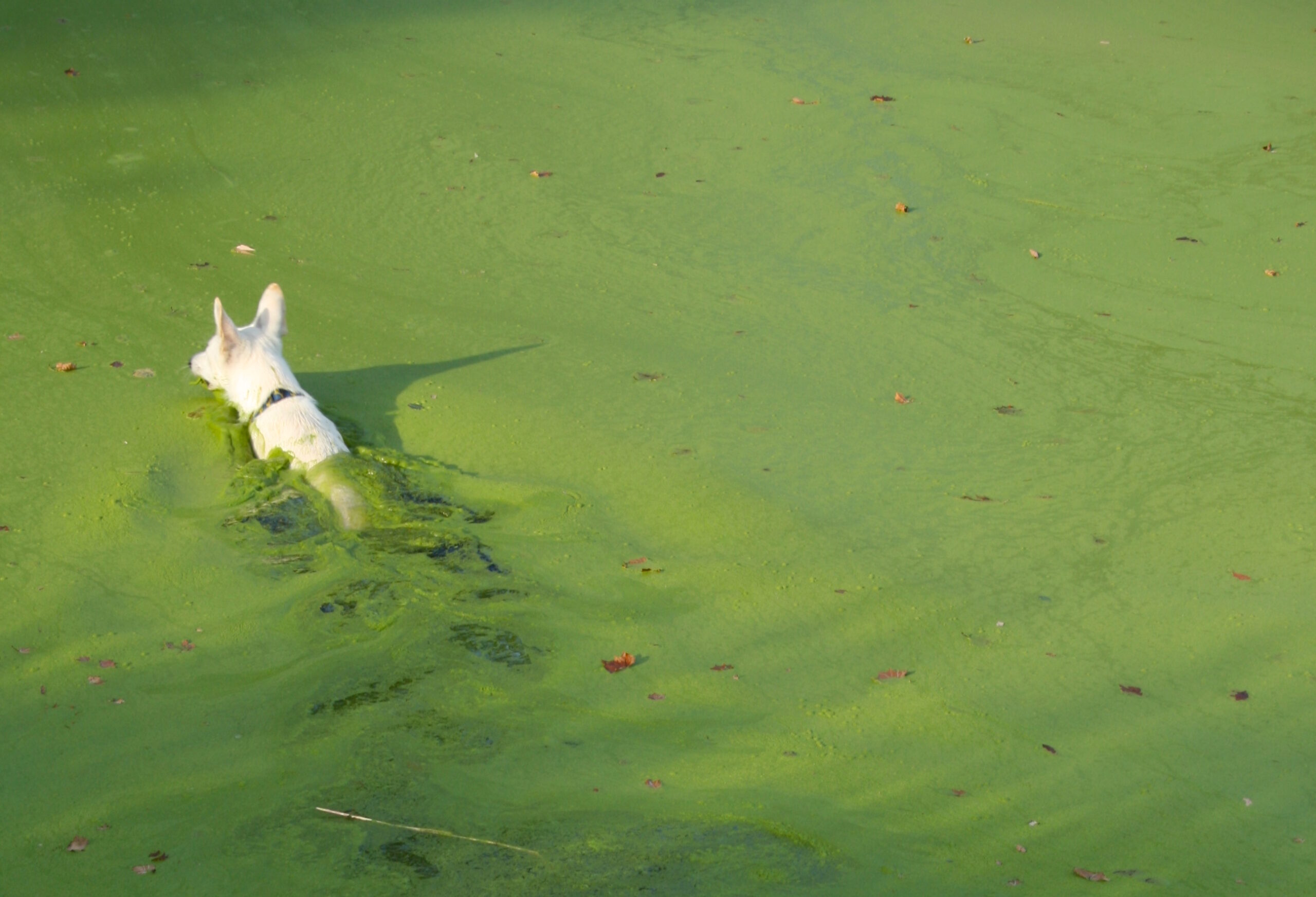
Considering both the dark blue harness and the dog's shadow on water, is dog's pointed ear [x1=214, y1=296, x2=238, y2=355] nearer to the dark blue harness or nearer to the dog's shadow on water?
the dark blue harness

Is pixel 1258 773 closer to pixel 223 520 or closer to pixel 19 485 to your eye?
pixel 223 520

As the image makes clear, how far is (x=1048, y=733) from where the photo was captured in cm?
271

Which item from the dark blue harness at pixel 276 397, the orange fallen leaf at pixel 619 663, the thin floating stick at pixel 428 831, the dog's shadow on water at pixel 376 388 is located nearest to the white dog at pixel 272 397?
the dark blue harness at pixel 276 397

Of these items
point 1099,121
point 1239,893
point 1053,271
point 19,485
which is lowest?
point 1239,893

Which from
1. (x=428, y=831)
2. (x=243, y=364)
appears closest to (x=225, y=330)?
(x=243, y=364)

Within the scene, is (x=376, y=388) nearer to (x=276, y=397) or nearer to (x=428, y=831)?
(x=276, y=397)

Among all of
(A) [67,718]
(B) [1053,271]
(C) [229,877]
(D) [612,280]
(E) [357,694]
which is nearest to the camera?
(C) [229,877]

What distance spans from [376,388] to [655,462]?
1.00m

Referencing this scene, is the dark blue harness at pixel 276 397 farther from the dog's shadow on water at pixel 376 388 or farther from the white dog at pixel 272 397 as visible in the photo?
the dog's shadow on water at pixel 376 388

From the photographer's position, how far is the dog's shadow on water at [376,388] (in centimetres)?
377

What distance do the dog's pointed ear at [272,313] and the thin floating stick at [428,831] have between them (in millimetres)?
2005

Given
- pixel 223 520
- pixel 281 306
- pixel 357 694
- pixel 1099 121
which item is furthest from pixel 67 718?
pixel 1099 121

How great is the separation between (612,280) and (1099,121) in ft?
10.1

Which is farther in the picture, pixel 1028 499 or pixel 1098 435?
pixel 1098 435
